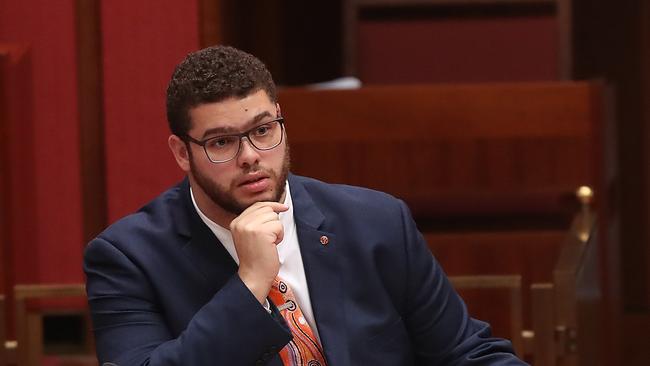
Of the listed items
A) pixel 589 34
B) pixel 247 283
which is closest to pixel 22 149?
pixel 247 283

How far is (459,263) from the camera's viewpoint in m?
1.67

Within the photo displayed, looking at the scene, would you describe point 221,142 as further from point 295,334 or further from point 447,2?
point 447,2

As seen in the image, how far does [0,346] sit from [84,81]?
43 centimetres

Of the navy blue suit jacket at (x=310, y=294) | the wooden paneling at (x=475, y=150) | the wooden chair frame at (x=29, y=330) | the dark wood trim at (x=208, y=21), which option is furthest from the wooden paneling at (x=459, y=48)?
the navy blue suit jacket at (x=310, y=294)

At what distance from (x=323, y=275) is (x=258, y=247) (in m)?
0.09

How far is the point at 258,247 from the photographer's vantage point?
0.87 m

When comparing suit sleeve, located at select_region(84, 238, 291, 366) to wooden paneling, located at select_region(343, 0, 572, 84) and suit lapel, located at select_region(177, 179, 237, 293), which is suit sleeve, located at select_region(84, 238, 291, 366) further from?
wooden paneling, located at select_region(343, 0, 572, 84)

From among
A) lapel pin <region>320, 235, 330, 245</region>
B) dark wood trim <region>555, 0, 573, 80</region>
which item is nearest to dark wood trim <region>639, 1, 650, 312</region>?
dark wood trim <region>555, 0, 573, 80</region>

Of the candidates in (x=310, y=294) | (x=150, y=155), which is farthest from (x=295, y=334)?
(x=150, y=155)

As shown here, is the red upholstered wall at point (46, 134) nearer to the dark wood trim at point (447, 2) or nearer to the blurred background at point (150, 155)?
the blurred background at point (150, 155)

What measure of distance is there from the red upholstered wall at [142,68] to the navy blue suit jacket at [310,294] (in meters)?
0.59

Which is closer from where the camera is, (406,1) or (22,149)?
(22,149)

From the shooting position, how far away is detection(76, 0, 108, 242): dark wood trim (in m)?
1.56

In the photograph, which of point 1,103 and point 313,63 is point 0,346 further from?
point 313,63
